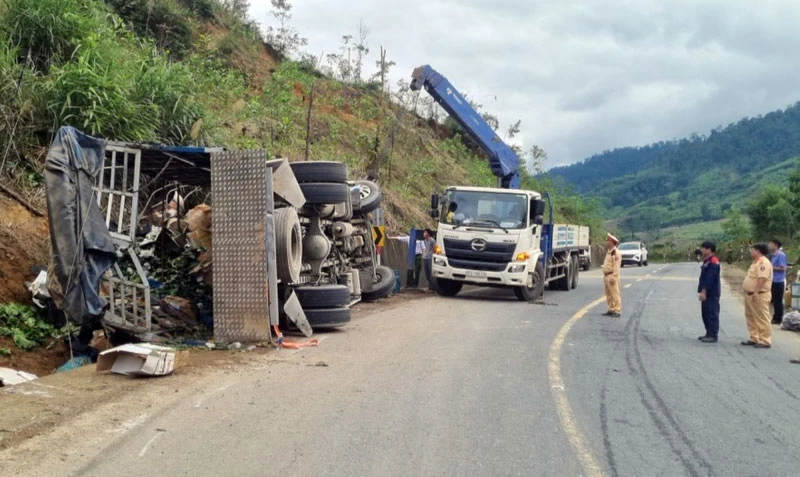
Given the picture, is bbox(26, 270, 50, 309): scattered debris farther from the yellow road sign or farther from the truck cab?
the truck cab

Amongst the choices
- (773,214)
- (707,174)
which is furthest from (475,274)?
(707,174)

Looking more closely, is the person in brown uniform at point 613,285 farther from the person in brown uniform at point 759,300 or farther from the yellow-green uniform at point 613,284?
the person in brown uniform at point 759,300

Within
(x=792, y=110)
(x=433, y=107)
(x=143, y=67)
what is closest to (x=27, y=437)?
(x=143, y=67)

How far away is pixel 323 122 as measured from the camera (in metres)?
30.1

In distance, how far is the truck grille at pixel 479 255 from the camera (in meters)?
17.5

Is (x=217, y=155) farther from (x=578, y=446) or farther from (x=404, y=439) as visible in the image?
(x=578, y=446)

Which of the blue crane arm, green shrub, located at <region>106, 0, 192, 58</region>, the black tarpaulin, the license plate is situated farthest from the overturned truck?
green shrub, located at <region>106, 0, 192, 58</region>

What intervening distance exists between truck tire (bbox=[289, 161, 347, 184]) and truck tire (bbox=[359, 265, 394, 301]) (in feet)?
11.9

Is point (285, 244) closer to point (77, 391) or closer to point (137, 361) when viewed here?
point (137, 361)

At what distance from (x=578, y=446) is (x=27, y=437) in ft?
14.2

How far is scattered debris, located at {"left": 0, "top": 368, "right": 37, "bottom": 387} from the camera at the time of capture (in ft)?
25.3

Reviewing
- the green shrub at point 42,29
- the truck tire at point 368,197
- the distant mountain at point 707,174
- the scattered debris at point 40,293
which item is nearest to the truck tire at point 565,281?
the truck tire at point 368,197

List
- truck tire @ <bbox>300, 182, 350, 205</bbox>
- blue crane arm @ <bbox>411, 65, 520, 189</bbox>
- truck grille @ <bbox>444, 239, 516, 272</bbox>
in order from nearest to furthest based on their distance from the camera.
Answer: truck tire @ <bbox>300, 182, 350, 205</bbox>, truck grille @ <bbox>444, 239, 516, 272</bbox>, blue crane arm @ <bbox>411, 65, 520, 189</bbox>

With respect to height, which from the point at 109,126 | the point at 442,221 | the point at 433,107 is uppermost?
the point at 433,107
